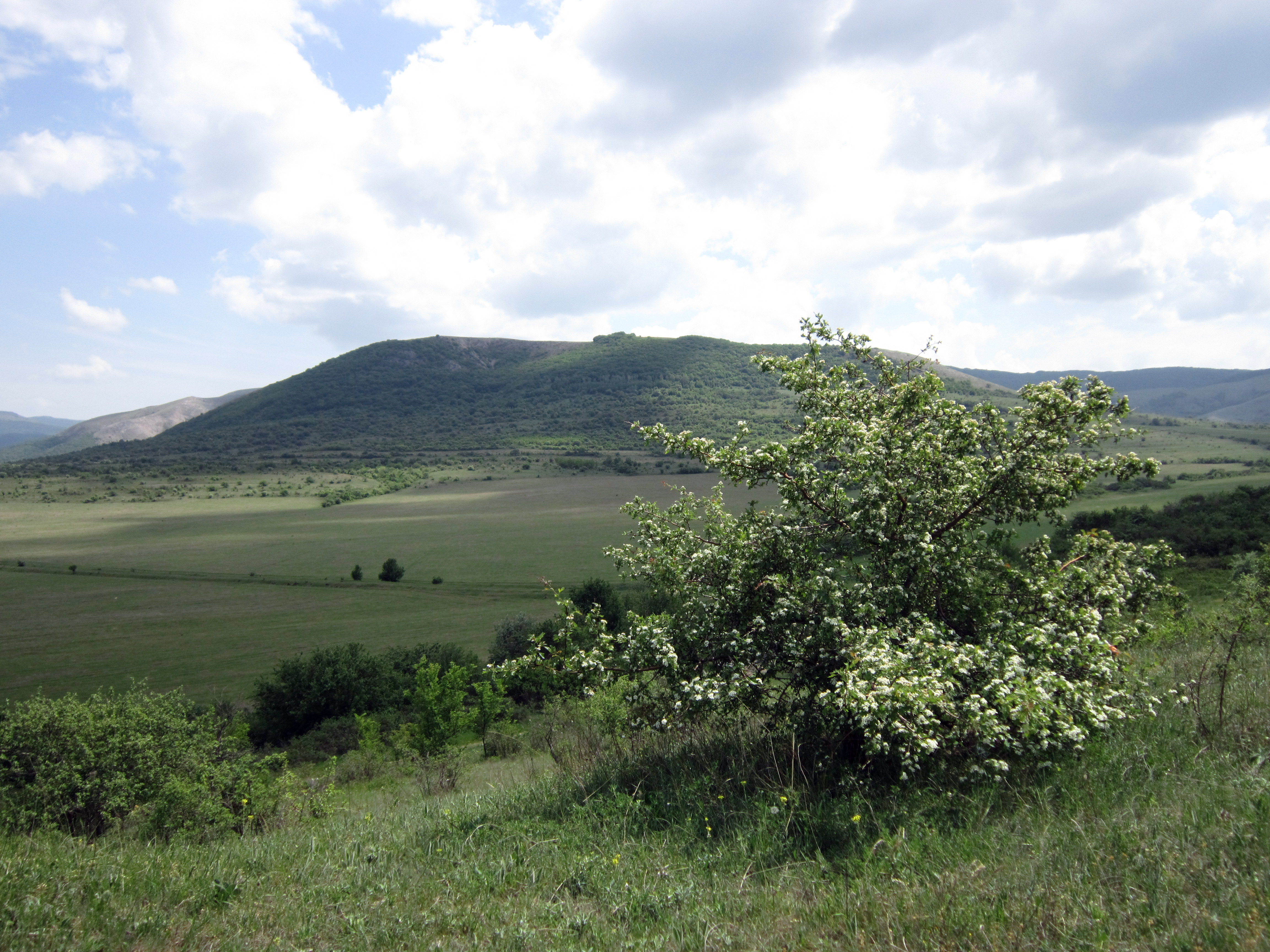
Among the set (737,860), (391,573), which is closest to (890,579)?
(737,860)

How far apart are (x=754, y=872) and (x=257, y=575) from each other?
76224mm

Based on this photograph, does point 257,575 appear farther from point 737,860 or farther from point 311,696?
point 737,860

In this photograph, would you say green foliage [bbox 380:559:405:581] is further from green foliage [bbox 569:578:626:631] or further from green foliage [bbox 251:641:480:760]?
green foliage [bbox 251:641:480:760]

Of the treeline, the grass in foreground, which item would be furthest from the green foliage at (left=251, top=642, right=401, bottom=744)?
the treeline

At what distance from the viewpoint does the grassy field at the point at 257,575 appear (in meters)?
46.9

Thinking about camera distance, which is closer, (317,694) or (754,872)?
(754,872)

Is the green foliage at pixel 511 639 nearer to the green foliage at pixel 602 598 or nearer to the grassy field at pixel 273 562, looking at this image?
the grassy field at pixel 273 562

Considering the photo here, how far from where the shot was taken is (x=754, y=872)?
5.07 meters

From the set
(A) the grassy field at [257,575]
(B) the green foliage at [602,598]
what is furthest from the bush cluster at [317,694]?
(B) the green foliage at [602,598]

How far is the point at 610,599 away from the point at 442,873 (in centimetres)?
4190

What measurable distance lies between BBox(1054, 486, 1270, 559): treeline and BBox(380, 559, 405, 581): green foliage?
185 feet

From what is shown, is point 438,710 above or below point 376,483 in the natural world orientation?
below

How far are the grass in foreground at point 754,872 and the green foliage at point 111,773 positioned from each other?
30.5 feet

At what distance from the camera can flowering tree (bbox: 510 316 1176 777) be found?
5.96m
